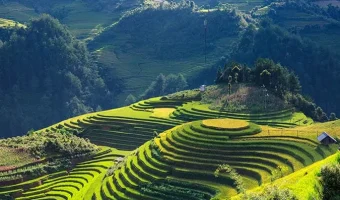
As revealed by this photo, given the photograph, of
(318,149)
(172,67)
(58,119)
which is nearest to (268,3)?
(172,67)

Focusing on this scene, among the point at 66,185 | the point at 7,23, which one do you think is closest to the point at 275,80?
the point at 66,185

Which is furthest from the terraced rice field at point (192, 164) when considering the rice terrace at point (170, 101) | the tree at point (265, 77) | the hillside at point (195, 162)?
the tree at point (265, 77)

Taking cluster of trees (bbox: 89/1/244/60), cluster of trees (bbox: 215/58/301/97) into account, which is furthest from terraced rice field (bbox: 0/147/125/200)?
cluster of trees (bbox: 89/1/244/60)

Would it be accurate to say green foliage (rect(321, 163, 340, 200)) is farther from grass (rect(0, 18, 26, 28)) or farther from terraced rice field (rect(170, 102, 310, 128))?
grass (rect(0, 18, 26, 28))

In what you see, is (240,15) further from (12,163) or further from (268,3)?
(12,163)

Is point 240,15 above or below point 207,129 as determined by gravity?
above

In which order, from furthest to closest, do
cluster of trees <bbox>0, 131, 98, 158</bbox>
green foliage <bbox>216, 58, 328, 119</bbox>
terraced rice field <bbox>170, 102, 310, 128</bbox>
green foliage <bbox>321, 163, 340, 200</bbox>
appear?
green foliage <bbox>216, 58, 328, 119</bbox>
terraced rice field <bbox>170, 102, 310, 128</bbox>
cluster of trees <bbox>0, 131, 98, 158</bbox>
green foliage <bbox>321, 163, 340, 200</bbox>
